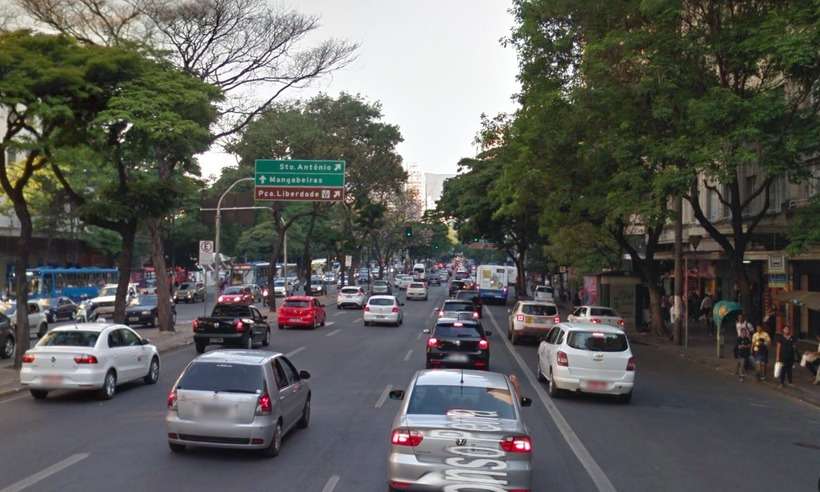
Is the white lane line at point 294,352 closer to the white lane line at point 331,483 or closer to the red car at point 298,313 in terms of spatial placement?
the red car at point 298,313

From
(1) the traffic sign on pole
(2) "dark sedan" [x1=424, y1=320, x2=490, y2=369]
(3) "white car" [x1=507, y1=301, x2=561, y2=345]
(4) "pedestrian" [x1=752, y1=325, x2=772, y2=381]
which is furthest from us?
(1) the traffic sign on pole

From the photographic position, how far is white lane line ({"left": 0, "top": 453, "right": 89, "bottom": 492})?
361 inches

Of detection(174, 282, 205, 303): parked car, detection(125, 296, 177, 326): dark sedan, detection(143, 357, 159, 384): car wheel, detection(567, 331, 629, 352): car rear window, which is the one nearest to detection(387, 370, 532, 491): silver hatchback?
detection(567, 331, 629, 352): car rear window

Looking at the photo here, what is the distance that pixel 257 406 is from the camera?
1050cm

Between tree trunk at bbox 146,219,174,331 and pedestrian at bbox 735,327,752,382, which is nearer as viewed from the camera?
pedestrian at bbox 735,327,752,382

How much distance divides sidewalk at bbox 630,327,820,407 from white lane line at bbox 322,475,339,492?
13348 millimetres

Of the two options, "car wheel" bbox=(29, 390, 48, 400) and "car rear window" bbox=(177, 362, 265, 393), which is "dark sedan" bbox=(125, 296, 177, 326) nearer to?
"car wheel" bbox=(29, 390, 48, 400)

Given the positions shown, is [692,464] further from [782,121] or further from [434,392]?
[782,121]

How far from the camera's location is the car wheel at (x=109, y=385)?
15.8 m

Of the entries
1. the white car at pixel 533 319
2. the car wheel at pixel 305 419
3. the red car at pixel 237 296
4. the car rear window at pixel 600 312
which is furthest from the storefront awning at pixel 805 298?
the red car at pixel 237 296

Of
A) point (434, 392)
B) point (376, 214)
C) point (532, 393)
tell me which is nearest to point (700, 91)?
point (532, 393)

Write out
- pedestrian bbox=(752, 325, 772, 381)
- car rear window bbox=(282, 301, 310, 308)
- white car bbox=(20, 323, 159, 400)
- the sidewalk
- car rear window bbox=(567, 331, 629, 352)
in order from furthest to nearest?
car rear window bbox=(282, 301, 310, 308) → pedestrian bbox=(752, 325, 772, 381) → the sidewalk → car rear window bbox=(567, 331, 629, 352) → white car bbox=(20, 323, 159, 400)

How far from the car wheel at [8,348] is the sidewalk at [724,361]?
20465 millimetres

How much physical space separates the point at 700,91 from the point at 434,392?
54.5ft
